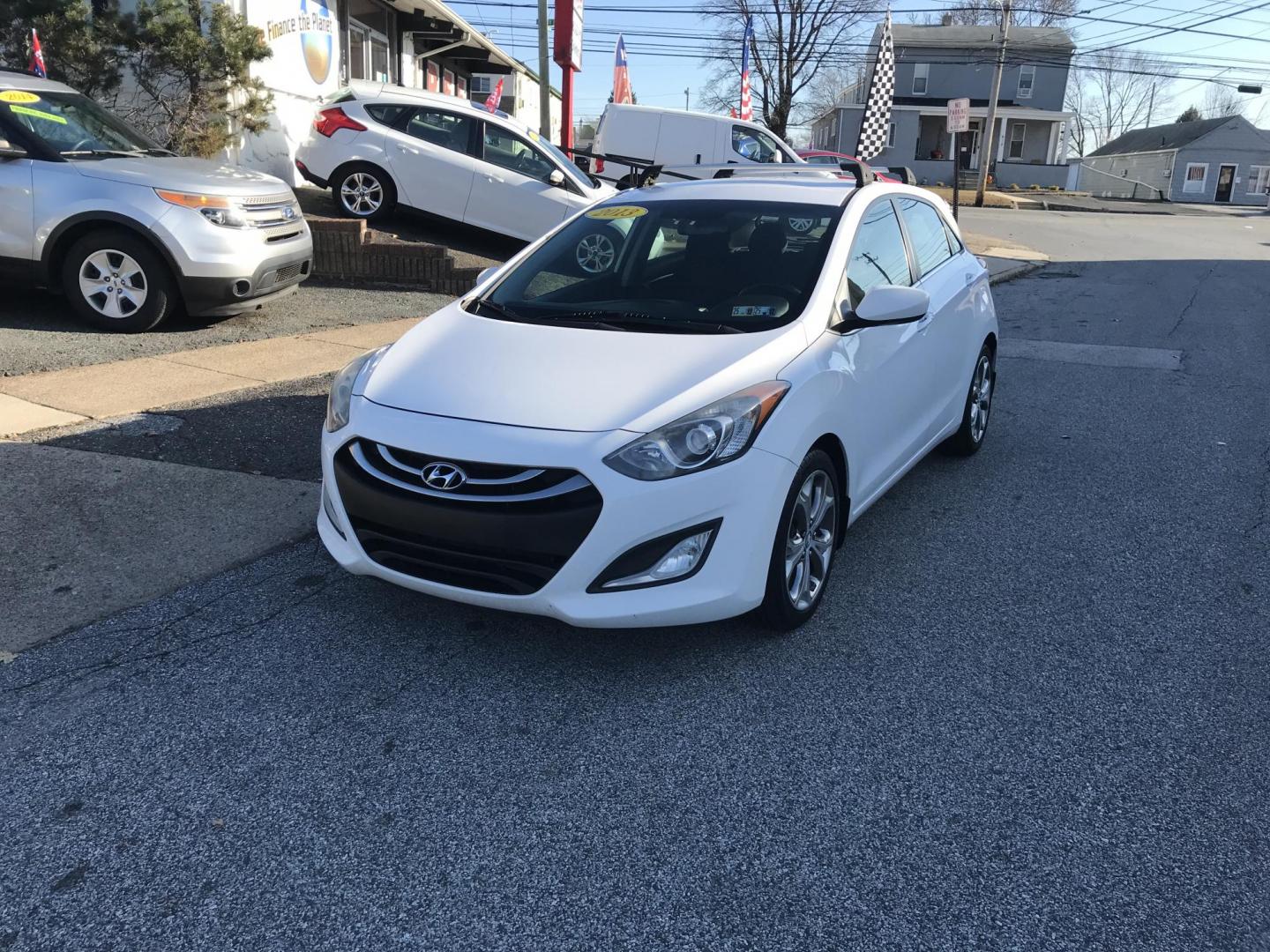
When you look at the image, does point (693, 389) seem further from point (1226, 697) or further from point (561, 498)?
point (1226, 697)

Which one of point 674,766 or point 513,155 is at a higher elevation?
point 513,155

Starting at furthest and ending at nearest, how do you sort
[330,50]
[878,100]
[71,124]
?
[878,100] → [330,50] → [71,124]

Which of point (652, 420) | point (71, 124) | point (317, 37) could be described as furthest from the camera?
point (317, 37)

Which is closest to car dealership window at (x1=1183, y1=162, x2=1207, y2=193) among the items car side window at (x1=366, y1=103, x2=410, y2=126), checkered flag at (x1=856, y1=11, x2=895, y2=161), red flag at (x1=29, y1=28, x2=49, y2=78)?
checkered flag at (x1=856, y1=11, x2=895, y2=161)

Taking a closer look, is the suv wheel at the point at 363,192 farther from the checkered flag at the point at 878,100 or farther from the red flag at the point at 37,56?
the checkered flag at the point at 878,100

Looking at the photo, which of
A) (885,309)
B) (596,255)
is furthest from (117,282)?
(885,309)

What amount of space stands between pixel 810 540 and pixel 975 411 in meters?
2.63

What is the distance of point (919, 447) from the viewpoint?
501 cm

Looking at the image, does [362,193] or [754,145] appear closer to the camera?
[362,193]

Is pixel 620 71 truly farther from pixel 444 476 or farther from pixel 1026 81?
pixel 1026 81

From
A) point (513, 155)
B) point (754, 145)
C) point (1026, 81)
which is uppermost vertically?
point (1026, 81)

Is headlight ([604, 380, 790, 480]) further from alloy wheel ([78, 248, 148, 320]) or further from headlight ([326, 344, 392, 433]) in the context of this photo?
alloy wheel ([78, 248, 148, 320])

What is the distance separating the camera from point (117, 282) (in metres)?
7.80

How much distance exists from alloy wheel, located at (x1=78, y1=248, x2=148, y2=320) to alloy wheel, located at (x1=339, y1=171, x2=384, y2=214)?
4.66 m
